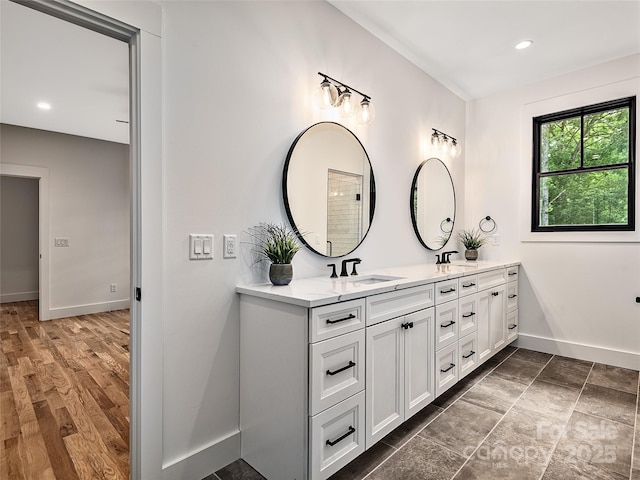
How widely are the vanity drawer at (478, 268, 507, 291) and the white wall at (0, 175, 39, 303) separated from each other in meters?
6.80

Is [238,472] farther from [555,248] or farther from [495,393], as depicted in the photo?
[555,248]

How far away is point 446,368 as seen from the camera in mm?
2242

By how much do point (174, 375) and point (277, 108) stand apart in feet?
4.76

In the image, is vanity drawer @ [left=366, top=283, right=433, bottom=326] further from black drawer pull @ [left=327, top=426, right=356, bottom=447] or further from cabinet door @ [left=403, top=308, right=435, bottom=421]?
black drawer pull @ [left=327, top=426, right=356, bottom=447]

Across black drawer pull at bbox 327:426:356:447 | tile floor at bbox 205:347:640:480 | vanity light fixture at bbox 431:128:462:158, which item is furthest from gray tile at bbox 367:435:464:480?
vanity light fixture at bbox 431:128:462:158

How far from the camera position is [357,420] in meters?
1.60

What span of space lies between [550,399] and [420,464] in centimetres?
126

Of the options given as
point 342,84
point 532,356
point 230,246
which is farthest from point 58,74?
point 532,356

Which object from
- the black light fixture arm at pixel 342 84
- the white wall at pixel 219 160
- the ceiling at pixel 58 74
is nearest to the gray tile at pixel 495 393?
the white wall at pixel 219 160

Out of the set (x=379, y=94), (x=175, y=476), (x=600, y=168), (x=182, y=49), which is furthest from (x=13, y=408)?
(x=600, y=168)

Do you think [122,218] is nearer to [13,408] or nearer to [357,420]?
[13,408]

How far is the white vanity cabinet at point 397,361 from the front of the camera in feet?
5.54

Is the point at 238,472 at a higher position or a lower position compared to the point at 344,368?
lower

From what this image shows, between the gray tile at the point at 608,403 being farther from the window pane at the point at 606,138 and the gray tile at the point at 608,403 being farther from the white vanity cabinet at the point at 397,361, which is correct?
the window pane at the point at 606,138
